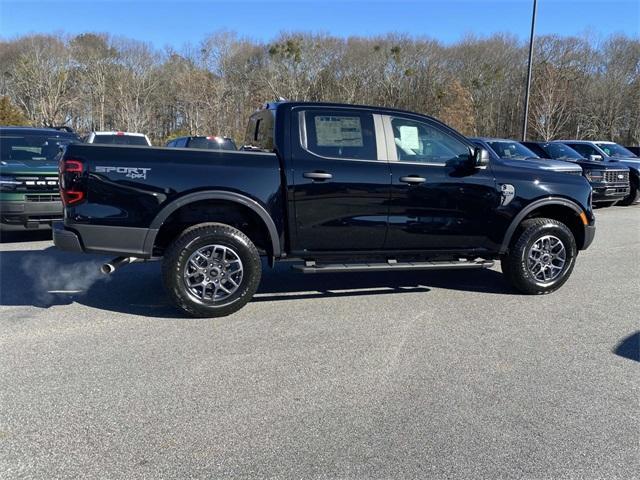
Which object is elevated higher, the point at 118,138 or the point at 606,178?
the point at 118,138

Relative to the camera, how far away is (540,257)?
570 centimetres

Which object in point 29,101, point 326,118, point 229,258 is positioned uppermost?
point 29,101

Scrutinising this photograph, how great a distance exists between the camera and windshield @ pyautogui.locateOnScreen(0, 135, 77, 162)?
8773 mm

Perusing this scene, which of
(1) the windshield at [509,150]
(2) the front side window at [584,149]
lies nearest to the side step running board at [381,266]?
(1) the windshield at [509,150]

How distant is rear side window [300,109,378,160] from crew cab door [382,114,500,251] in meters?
0.21

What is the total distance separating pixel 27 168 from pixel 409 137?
592 cm

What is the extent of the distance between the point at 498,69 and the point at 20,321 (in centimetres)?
4921

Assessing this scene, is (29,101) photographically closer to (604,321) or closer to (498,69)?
(498,69)

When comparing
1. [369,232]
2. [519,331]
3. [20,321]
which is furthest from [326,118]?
[20,321]

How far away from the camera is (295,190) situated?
488cm

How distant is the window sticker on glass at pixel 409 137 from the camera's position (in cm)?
527

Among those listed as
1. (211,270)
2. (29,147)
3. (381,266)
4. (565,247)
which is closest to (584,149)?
(565,247)

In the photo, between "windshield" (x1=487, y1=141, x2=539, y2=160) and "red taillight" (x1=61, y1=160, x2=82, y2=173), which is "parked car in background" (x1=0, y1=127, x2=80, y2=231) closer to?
"red taillight" (x1=61, y1=160, x2=82, y2=173)

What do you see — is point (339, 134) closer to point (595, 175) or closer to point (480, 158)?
point (480, 158)
